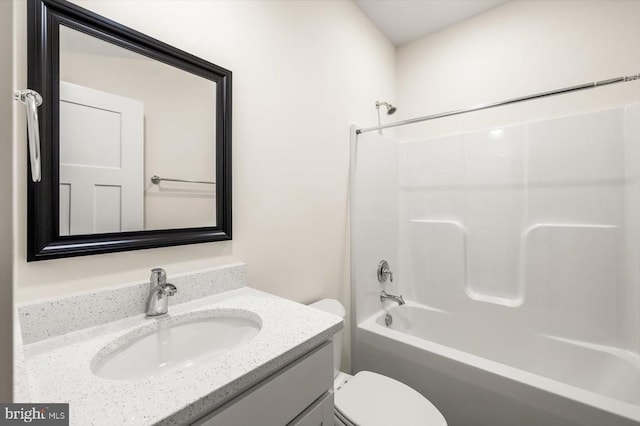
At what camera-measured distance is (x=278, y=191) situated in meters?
1.38

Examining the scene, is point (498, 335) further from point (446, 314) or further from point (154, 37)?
point (154, 37)

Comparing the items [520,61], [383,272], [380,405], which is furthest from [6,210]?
[520,61]

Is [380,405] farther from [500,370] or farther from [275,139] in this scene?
[275,139]

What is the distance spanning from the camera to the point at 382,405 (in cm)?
119

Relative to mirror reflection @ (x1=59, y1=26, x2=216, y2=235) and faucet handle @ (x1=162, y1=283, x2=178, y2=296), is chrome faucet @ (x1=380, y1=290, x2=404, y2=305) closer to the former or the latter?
mirror reflection @ (x1=59, y1=26, x2=216, y2=235)

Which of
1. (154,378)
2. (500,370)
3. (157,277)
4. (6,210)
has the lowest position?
(500,370)

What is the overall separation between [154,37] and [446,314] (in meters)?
2.35

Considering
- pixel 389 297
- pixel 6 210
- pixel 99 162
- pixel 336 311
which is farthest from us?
pixel 389 297

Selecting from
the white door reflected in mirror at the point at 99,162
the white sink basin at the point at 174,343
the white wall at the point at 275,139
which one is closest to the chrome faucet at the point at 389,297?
the white wall at the point at 275,139

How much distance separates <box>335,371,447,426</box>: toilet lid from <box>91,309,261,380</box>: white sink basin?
2.08 ft

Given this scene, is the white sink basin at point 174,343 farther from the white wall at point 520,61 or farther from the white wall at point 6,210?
the white wall at point 520,61

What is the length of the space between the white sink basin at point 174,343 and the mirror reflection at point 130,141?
34 centimetres

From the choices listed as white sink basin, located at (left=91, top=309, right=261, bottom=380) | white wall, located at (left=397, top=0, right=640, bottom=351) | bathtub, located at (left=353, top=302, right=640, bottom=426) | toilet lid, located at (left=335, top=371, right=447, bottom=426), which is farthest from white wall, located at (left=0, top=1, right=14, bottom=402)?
white wall, located at (left=397, top=0, right=640, bottom=351)

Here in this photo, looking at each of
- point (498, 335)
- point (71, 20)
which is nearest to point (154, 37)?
point (71, 20)
